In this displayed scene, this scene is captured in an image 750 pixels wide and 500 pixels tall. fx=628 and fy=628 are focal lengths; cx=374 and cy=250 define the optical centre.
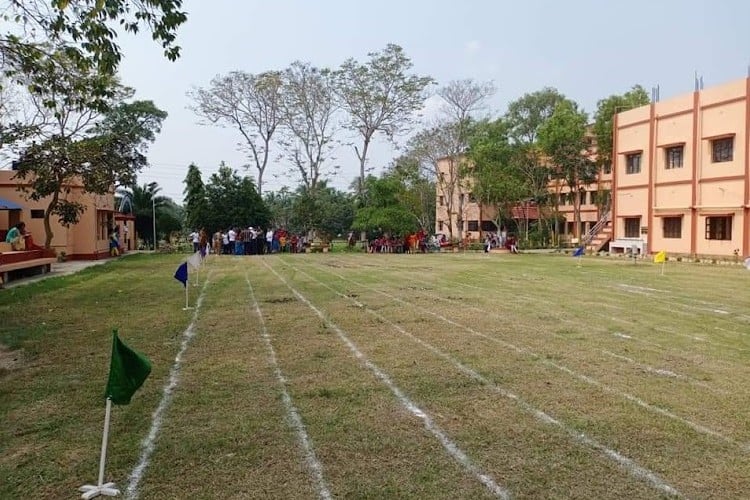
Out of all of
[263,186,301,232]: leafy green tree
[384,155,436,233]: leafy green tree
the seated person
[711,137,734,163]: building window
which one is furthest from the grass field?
[263,186,301,232]: leafy green tree

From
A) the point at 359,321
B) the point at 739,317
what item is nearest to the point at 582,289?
the point at 739,317

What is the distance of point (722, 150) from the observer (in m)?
28.5

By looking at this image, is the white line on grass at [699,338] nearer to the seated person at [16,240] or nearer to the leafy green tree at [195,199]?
the seated person at [16,240]

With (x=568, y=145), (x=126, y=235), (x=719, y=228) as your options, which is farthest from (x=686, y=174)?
(x=126, y=235)

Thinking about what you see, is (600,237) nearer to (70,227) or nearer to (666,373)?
(70,227)

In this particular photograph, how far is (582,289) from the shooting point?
1566cm

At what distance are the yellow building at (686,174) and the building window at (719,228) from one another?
0.14ft

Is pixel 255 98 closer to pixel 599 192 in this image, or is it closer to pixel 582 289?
pixel 599 192

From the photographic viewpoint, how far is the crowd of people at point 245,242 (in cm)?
3408

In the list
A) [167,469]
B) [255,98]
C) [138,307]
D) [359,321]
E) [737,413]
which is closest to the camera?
[167,469]

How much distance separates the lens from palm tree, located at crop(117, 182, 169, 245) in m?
46.1

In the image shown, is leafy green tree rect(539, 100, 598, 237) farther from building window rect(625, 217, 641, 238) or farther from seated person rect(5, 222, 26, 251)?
seated person rect(5, 222, 26, 251)

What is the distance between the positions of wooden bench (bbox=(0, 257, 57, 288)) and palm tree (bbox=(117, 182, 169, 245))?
25.3 meters

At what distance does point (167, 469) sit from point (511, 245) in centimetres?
3719
